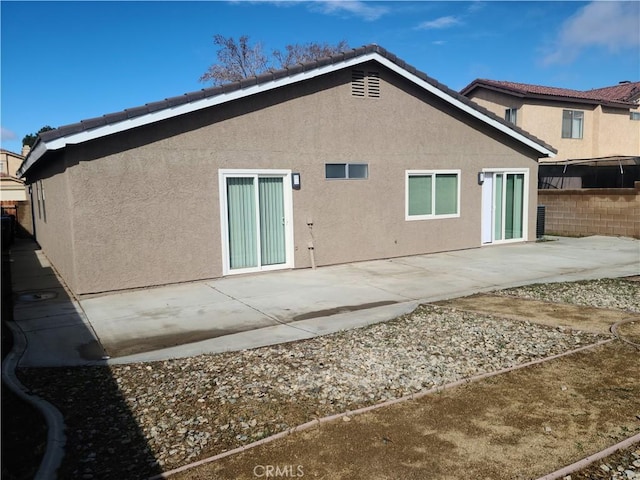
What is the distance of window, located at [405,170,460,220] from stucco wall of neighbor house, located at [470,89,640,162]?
457 inches

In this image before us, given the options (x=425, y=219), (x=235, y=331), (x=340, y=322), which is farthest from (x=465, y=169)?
(x=235, y=331)

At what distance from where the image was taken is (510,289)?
903 centimetres

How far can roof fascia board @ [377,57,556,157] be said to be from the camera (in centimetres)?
Result: 1223

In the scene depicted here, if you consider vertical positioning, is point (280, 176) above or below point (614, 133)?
below

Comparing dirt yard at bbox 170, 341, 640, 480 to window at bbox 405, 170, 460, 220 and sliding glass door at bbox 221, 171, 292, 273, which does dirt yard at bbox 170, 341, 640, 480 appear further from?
window at bbox 405, 170, 460, 220

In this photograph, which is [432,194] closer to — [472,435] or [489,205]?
[489,205]

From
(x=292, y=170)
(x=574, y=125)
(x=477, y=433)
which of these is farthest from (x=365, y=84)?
(x=574, y=125)

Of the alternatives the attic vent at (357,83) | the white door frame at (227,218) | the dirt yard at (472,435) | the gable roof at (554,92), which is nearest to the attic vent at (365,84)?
the attic vent at (357,83)

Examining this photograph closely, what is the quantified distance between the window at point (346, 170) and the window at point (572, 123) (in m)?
17.6

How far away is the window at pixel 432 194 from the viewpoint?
13.1 metres

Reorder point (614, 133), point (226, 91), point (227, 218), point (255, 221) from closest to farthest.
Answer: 1. point (226, 91)
2. point (227, 218)
3. point (255, 221)
4. point (614, 133)

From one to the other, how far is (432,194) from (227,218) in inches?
235

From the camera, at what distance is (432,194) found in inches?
530

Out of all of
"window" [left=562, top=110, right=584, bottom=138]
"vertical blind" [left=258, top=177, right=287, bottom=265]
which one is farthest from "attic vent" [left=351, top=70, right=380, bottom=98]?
"window" [left=562, top=110, right=584, bottom=138]
